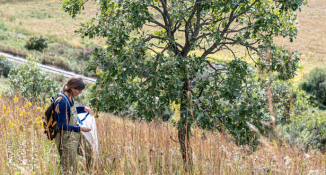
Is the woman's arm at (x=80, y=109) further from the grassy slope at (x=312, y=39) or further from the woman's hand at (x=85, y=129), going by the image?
the grassy slope at (x=312, y=39)

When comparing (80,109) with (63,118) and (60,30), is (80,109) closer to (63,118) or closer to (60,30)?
(63,118)

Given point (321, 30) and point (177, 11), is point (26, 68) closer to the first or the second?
point (177, 11)

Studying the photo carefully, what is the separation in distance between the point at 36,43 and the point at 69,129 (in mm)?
23024

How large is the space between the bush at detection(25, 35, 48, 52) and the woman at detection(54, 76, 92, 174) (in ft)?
73.6

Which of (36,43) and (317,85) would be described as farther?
(36,43)

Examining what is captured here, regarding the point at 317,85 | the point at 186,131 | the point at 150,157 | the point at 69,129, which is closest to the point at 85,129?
the point at 69,129

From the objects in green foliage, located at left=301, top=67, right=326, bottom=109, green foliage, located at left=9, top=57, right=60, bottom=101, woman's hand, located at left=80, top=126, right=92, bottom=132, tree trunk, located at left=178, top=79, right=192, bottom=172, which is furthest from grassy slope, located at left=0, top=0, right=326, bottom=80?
woman's hand, located at left=80, top=126, right=92, bottom=132

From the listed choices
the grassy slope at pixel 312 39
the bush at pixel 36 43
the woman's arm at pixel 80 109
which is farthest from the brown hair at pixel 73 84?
the grassy slope at pixel 312 39

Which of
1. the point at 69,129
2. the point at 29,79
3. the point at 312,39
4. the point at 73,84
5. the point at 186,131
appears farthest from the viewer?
the point at 312,39

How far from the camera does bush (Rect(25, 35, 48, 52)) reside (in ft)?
71.8

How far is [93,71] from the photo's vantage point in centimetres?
315

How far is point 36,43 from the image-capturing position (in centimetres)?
2208

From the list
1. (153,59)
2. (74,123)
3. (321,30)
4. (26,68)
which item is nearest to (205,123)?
(153,59)

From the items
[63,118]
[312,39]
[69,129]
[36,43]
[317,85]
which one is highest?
[312,39]
